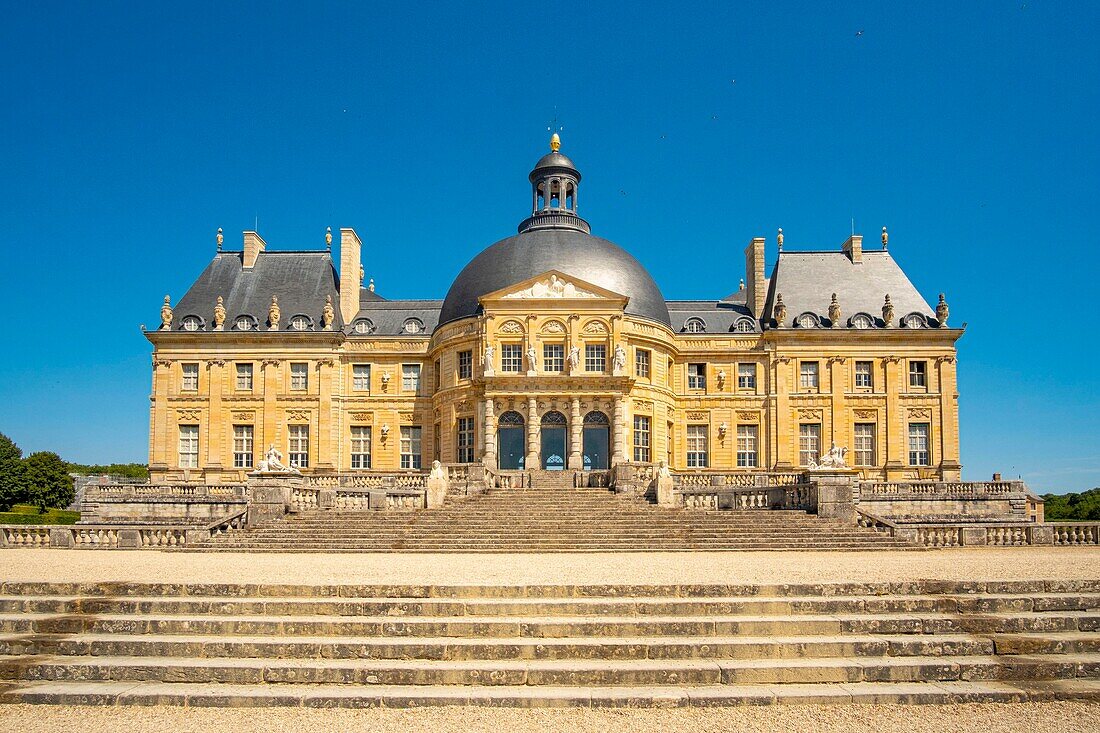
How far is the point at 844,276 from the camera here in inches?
1943

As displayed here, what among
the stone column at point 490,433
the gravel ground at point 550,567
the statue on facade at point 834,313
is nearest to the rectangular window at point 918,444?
the statue on facade at point 834,313

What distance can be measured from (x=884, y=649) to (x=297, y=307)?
136 feet

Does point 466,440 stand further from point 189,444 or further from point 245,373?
point 189,444

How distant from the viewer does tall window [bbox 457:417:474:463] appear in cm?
4222

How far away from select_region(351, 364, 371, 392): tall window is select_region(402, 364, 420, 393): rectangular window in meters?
1.75

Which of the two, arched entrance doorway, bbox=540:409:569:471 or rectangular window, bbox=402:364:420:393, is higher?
rectangular window, bbox=402:364:420:393

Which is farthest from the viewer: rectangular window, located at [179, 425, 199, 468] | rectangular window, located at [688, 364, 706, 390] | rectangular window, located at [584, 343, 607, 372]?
rectangular window, located at [688, 364, 706, 390]

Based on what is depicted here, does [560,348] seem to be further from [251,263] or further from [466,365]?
[251,263]

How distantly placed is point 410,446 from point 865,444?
2296 centimetres

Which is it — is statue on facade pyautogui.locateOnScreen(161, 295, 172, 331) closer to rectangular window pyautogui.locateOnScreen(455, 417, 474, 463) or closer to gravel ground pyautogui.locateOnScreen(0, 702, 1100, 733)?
rectangular window pyautogui.locateOnScreen(455, 417, 474, 463)

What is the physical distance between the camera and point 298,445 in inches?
1811

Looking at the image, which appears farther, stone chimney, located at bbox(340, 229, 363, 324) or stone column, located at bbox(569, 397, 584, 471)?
stone chimney, located at bbox(340, 229, 363, 324)

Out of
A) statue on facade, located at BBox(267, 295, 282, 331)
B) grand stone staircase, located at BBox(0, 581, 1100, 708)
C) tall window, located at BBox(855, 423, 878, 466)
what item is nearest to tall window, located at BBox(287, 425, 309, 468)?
statue on facade, located at BBox(267, 295, 282, 331)

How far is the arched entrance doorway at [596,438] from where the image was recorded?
41.2 meters
